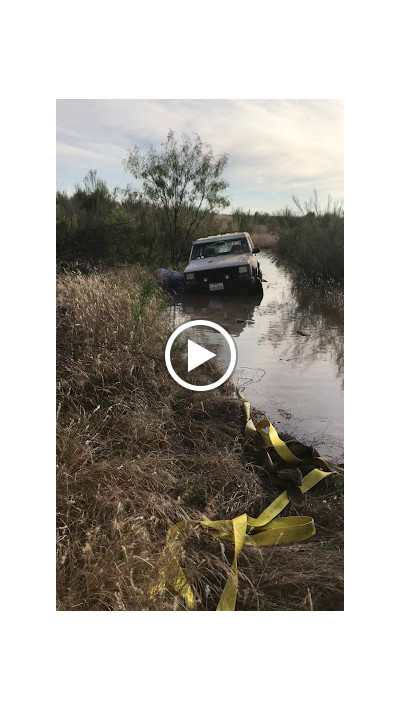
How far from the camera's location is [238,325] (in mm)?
2934

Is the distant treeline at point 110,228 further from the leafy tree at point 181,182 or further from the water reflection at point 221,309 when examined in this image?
the water reflection at point 221,309

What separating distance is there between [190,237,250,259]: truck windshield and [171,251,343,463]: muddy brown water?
209 millimetres

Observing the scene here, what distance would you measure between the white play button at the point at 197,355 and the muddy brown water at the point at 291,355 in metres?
0.16

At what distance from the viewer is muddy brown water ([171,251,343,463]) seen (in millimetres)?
2822

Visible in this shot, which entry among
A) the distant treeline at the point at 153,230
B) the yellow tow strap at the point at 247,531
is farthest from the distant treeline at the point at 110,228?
the yellow tow strap at the point at 247,531

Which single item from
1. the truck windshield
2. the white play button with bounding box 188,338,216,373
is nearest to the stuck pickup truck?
the truck windshield

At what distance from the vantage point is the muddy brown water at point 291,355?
2822 mm

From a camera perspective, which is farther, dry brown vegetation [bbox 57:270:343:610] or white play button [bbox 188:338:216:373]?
white play button [bbox 188:338:216:373]

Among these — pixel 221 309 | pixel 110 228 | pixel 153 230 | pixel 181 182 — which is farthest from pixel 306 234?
pixel 110 228

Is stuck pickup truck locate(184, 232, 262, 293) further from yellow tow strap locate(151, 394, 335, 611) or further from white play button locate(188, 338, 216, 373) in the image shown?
yellow tow strap locate(151, 394, 335, 611)

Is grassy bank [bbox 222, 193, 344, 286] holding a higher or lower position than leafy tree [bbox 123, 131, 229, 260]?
lower

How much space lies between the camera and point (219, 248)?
3.03 meters

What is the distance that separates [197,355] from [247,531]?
36.3 inches
